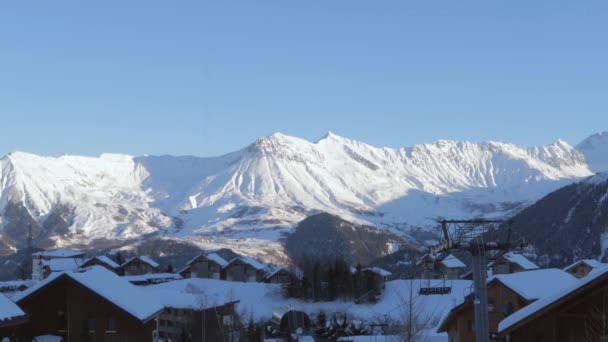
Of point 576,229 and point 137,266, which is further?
point 576,229

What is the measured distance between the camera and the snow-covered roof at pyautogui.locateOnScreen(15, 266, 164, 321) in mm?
33406

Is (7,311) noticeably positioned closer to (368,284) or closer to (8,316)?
(8,316)

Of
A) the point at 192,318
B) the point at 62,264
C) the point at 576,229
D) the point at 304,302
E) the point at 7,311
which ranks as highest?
the point at 576,229

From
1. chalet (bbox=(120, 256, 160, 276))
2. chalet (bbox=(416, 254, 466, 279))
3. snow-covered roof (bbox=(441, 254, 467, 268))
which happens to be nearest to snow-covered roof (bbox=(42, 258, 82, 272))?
chalet (bbox=(120, 256, 160, 276))

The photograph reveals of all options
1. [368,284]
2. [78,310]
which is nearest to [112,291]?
[78,310]

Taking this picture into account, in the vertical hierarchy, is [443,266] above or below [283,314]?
above

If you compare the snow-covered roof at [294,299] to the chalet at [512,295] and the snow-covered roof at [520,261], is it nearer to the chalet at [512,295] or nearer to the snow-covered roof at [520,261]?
the snow-covered roof at [520,261]

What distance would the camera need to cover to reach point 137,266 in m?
114

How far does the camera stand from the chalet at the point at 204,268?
111 metres

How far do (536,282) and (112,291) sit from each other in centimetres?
1801

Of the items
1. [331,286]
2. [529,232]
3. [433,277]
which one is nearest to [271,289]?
[331,286]

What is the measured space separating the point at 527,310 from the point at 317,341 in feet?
42.1

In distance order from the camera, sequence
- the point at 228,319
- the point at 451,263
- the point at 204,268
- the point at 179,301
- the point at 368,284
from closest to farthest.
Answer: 1. the point at 179,301
2. the point at 228,319
3. the point at 368,284
4. the point at 451,263
5. the point at 204,268

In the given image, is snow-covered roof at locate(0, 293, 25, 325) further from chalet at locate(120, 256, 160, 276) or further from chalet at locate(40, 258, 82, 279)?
chalet at locate(120, 256, 160, 276)
